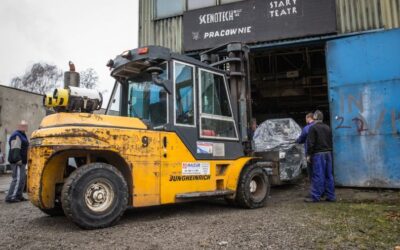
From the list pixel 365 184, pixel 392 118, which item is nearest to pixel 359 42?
pixel 392 118

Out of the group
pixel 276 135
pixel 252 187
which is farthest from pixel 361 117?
pixel 252 187

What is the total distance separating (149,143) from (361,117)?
5.49 meters

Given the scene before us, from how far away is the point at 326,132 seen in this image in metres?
7.33

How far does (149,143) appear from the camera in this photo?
5.26 m

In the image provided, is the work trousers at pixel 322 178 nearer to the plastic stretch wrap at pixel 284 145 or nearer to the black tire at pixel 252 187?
the black tire at pixel 252 187

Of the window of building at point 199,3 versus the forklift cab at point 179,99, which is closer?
the forklift cab at point 179,99

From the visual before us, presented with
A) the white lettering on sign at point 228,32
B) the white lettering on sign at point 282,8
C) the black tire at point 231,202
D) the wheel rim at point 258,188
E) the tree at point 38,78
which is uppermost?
the tree at point 38,78

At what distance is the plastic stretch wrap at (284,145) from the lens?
8.87 m

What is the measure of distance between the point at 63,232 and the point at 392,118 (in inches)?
278

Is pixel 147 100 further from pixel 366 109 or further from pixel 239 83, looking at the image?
pixel 366 109

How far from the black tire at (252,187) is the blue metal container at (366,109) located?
278cm

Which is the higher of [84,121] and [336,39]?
[336,39]

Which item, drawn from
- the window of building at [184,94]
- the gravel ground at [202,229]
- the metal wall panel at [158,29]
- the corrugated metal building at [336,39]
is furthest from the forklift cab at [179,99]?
the metal wall panel at [158,29]

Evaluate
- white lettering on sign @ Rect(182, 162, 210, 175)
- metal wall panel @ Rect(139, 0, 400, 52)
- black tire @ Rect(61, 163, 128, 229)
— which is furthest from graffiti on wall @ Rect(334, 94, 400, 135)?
black tire @ Rect(61, 163, 128, 229)
